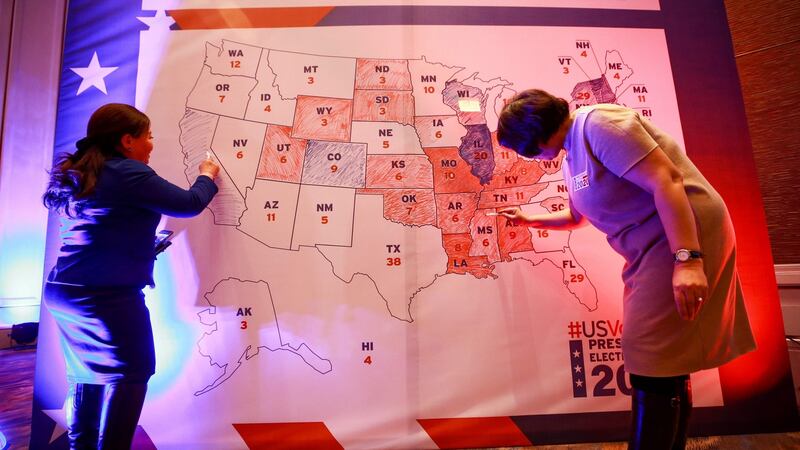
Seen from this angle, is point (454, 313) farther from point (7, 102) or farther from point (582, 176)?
point (7, 102)

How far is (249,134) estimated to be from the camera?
5.35 ft

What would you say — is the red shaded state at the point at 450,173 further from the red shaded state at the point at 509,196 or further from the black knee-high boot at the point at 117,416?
the black knee-high boot at the point at 117,416

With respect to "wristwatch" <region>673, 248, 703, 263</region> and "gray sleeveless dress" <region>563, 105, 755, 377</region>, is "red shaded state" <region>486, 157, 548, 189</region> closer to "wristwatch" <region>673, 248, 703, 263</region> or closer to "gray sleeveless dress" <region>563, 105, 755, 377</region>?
"gray sleeveless dress" <region>563, 105, 755, 377</region>

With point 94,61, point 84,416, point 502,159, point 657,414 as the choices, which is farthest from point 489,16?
point 84,416

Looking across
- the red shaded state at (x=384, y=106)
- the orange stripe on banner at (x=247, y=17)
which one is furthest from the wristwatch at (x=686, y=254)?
the orange stripe on banner at (x=247, y=17)

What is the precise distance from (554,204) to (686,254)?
785 millimetres

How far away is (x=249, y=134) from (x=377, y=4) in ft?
2.67

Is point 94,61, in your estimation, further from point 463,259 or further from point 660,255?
point 660,255

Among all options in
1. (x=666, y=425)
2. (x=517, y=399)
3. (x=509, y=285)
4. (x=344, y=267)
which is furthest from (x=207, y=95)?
(x=666, y=425)

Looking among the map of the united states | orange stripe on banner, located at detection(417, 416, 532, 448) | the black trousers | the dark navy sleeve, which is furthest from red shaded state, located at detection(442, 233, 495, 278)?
the black trousers

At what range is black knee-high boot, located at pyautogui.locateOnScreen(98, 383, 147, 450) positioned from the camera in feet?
3.34

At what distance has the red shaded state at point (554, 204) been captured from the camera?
1.63m

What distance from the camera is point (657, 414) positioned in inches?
36.0

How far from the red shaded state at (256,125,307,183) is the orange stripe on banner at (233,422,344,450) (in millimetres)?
956
